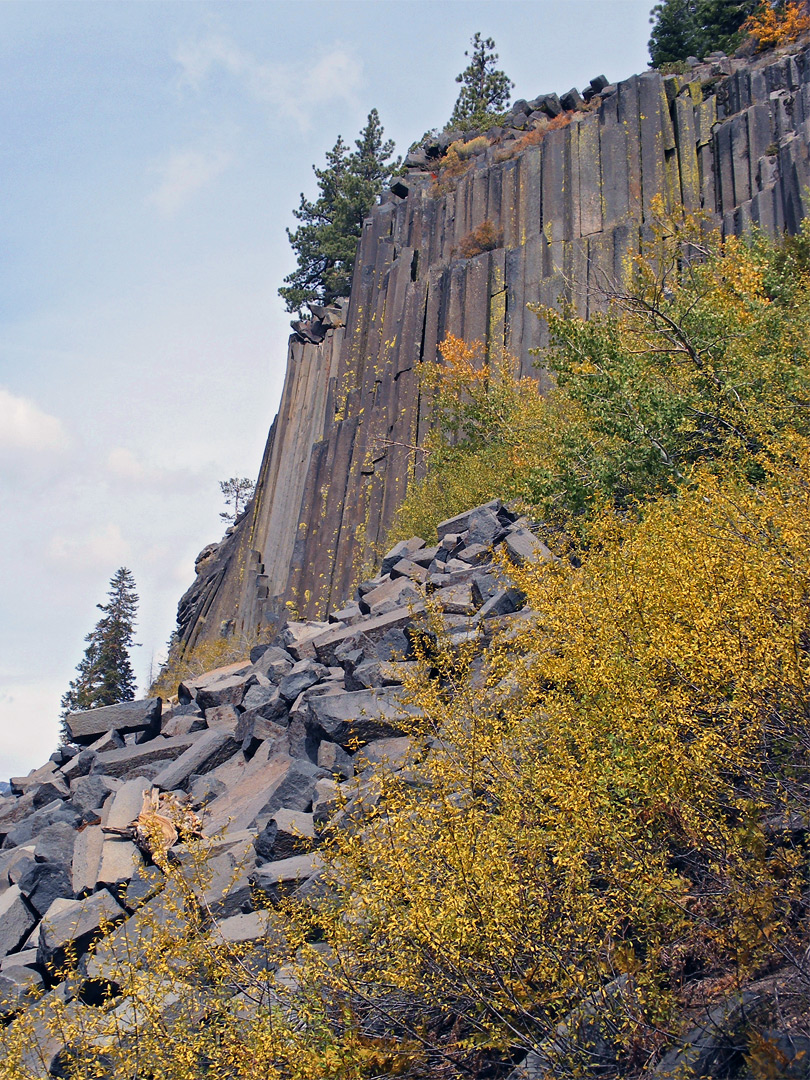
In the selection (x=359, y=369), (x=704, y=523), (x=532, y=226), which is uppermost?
(x=532, y=226)

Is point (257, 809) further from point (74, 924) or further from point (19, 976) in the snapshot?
point (19, 976)

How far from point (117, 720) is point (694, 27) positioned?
1192 inches

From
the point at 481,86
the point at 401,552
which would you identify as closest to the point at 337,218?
the point at 481,86

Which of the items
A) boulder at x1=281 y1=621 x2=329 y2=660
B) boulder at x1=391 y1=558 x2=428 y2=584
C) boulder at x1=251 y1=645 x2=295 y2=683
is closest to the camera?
boulder at x1=251 y1=645 x2=295 y2=683

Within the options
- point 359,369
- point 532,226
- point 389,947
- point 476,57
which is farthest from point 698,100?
point 476,57

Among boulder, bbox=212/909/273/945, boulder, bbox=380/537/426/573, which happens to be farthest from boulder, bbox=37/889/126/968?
boulder, bbox=380/537/426/573

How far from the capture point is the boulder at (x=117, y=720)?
1022cm

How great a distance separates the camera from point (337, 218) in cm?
3788

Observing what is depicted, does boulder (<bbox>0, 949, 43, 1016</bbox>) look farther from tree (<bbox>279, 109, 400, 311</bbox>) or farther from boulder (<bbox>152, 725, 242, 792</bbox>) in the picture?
tree (<bbox>279, 109, 400, 311</bbox>)

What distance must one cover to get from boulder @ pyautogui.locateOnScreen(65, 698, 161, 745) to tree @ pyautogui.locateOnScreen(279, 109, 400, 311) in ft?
93.4

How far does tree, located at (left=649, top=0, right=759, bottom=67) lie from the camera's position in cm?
2816

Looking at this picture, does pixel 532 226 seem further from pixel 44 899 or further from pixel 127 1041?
pixel 127 1041

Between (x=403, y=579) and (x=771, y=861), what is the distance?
23.6 ft

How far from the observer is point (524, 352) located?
17188mm
